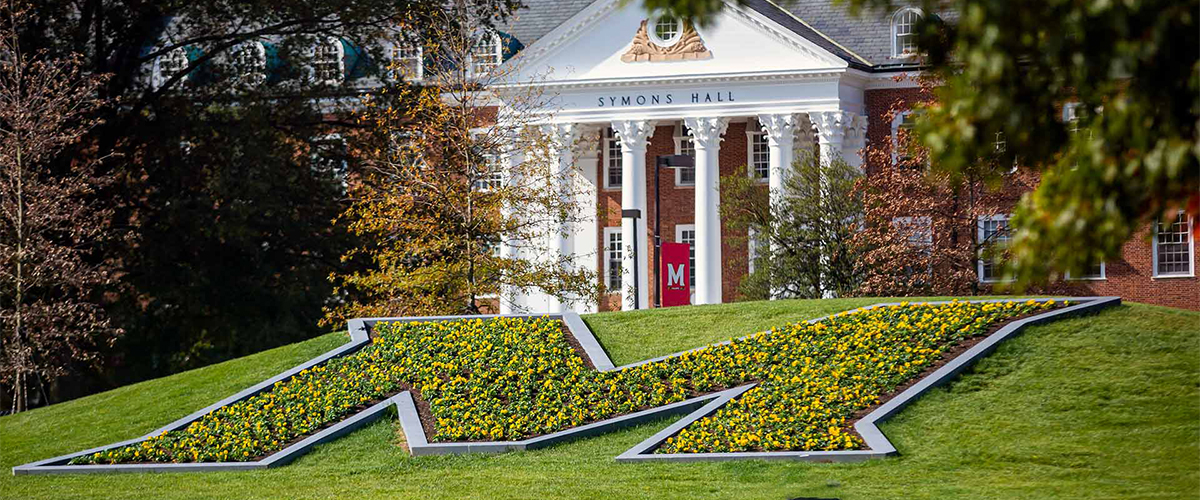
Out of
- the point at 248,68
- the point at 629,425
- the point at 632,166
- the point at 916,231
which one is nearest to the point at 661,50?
the point at 632,166

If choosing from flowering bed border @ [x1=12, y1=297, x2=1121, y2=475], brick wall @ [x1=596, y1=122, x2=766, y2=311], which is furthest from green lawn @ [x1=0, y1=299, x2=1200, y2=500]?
brick wall @ [x1=596, y1=122, x2=766, y2=311]

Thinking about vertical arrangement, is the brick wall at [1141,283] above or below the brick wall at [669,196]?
below

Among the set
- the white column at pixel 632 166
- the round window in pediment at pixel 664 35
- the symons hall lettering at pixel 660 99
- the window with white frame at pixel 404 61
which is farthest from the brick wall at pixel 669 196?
the window with white frame at pixel 404 61

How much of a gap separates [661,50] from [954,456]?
31.5 meters

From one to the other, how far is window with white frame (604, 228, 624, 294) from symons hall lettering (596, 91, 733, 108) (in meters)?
4.86

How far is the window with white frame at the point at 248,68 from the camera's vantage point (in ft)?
110

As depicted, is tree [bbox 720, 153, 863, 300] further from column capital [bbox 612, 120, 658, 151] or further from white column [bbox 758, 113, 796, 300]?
column capital [bbox 612, 120, 658, 151]

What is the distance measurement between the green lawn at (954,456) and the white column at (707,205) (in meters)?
25.2

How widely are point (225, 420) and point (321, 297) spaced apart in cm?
1454

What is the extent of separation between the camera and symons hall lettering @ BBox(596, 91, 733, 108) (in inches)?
1750

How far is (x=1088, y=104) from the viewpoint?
6867mm

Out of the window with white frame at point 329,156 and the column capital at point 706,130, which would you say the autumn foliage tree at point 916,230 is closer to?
the window with white frame at point 329,156

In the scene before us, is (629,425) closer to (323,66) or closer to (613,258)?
(323,66)

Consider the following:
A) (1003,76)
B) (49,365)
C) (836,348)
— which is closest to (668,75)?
(49,365)
